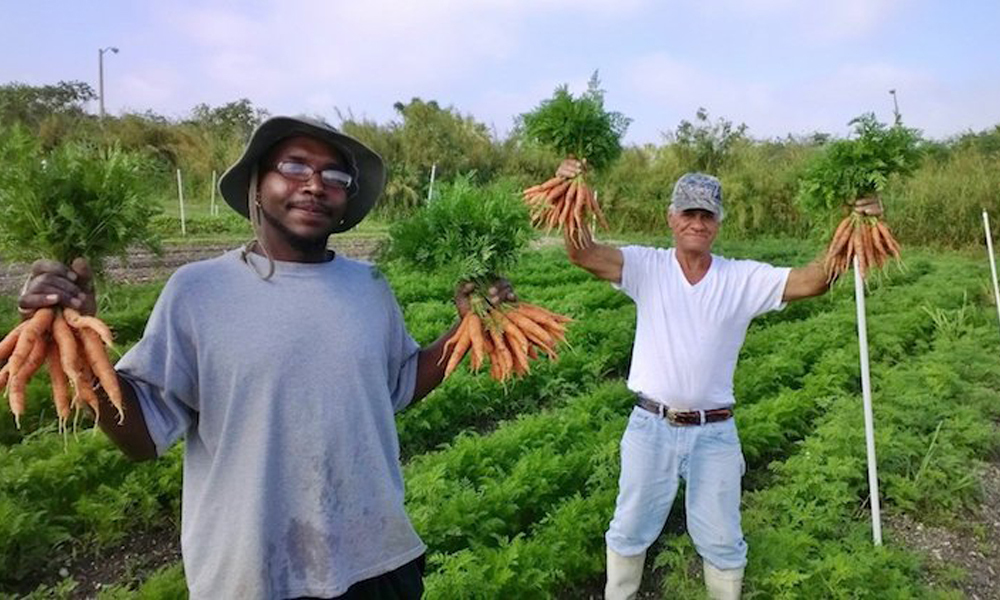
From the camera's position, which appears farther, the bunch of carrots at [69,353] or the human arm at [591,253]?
the human arm at [591,253]

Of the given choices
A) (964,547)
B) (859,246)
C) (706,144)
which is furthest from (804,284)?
(706,144)

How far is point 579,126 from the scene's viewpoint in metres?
3.34

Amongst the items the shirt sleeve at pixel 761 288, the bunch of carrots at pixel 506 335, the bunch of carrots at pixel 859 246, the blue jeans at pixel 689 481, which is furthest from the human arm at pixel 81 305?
the bunch of carrots at pixel 859 246

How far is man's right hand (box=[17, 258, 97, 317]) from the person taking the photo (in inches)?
69.4

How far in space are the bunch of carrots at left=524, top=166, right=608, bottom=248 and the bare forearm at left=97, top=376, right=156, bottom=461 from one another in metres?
2.03

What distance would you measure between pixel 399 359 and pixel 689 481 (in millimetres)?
1766

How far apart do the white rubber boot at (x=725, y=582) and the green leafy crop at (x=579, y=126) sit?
2.06m

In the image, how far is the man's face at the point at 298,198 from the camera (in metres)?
2.00

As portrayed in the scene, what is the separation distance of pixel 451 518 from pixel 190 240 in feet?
50.8

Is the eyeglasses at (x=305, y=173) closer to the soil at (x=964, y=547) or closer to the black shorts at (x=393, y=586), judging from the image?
the black shorts at (x=393, y=586)

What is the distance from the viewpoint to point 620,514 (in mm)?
3404

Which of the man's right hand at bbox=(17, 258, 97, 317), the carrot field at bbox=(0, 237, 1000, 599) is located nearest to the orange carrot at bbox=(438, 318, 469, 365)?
the carrot field at bbox=(0, 237, 1000, 599)

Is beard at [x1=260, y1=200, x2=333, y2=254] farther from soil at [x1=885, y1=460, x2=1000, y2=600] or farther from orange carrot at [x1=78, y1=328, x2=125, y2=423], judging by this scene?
soil at [x1=885, y1=460, x2=1000, y2=600]

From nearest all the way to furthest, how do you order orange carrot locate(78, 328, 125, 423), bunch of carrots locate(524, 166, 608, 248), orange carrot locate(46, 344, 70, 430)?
orange carrot locate(78, 328, 125, 423), orange carrot locate(46, 344, 70, 430), bunch of carrots locate(524, 166, 608, 248)
